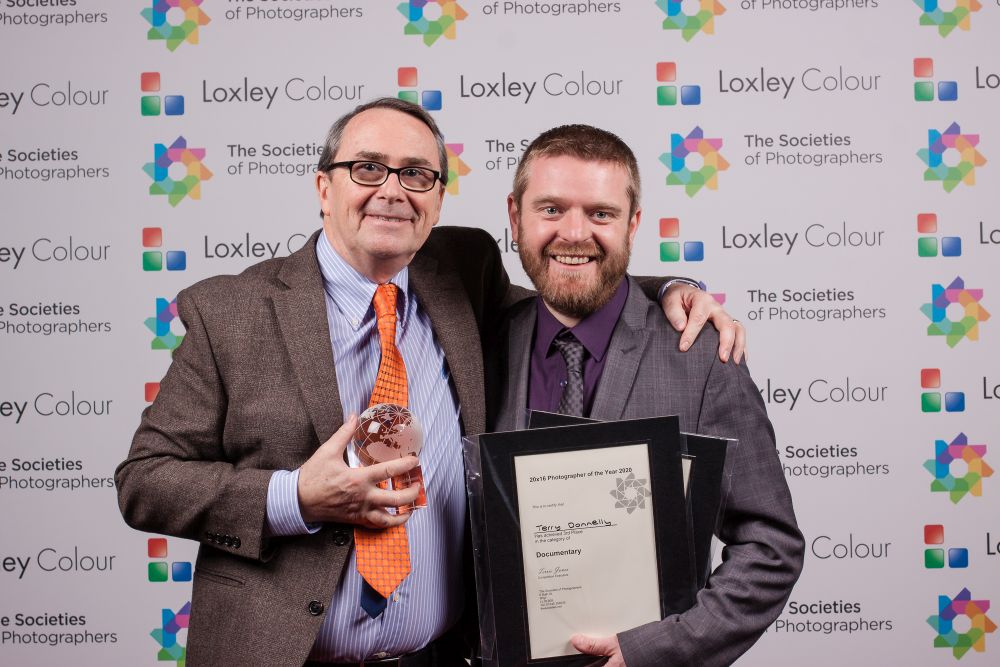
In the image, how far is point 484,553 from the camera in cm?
175

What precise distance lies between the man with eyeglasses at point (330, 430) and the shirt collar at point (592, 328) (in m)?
0.15

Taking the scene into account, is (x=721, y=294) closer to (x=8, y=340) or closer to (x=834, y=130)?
(x=834, y=130)

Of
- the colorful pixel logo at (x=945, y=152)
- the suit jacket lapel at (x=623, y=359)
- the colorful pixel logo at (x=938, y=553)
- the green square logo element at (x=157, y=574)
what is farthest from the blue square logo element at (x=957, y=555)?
the green square logo element at (x=157, y=574)

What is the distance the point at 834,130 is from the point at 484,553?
3140mm

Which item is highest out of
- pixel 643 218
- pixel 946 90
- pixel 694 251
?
pixel 946 90

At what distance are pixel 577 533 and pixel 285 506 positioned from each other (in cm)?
61

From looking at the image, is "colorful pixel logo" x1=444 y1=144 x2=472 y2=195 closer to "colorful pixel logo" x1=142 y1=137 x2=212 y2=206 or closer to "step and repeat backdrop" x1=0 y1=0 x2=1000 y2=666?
"step and repeat backdrop" x1=0 y1=0 x2=1000 y2=666

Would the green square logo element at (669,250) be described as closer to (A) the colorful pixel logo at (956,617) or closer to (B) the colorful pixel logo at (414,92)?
(B) the colorful pixel logo at (414,92)

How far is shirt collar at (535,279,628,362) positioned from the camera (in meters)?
2.08

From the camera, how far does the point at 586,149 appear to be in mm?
2062

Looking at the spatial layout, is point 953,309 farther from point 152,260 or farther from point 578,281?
point 152,260

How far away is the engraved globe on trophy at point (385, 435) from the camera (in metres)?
1.73

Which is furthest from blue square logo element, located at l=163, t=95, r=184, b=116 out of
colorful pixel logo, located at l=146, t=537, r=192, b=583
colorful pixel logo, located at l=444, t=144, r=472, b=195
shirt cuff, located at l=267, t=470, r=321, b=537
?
shirt cuff, located at l=267, t=470, r=321, b=537

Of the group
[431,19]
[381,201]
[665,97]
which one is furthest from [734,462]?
[431,19]
